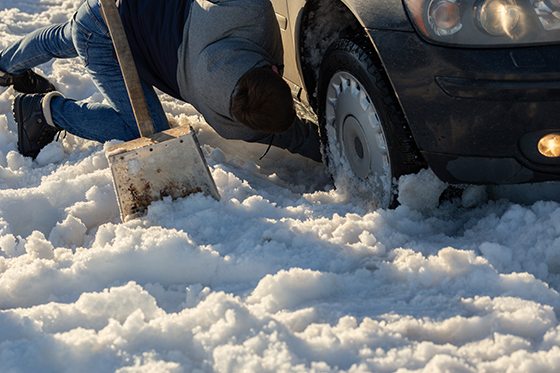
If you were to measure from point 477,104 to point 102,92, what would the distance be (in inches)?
89.5

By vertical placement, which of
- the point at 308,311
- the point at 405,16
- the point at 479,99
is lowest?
the point at 308,311

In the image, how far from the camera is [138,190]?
80.3 inches

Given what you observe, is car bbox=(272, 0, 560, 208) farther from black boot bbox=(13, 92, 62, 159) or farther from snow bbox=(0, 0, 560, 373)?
black boot bbox=(13, 92, 62, 159)

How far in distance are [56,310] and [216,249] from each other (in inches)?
22.3

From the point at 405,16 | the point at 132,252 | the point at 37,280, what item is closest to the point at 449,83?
the point at 405,16

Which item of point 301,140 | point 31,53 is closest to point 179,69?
point 301,140

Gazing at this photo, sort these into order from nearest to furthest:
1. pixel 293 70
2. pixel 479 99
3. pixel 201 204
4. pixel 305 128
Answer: pixel 479 99
pixel 201 204
pixel 293 70
pixel 305 128

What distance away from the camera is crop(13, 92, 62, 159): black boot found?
116 inches

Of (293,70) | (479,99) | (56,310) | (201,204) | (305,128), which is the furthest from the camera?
(305,128)

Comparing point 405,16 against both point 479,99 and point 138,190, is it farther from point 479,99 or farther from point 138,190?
point 138,190

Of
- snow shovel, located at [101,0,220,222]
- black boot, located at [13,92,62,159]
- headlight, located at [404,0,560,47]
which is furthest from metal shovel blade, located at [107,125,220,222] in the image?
black boot, located at [13,92,62,159]

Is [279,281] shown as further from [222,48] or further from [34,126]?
[34,126]

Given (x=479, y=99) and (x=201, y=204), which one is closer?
(x=479, y=99)

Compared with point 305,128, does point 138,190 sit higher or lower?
lower
